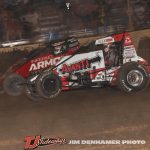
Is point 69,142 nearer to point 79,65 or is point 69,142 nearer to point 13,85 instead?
point 79,65

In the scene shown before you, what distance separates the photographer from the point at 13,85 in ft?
35.8

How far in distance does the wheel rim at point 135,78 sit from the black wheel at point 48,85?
158 cm

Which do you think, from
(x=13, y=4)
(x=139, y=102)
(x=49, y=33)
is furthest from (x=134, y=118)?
(x=13, y=4)

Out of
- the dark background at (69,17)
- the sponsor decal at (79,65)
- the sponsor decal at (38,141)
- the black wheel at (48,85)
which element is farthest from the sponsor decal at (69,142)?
the dark background at (69,17)

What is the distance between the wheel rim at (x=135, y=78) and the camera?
10359 millimetres

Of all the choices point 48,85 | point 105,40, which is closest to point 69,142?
point 48,85

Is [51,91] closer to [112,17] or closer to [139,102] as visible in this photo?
[139,102]

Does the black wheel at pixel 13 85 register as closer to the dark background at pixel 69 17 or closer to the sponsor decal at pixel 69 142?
the dark background at pixel 69 17

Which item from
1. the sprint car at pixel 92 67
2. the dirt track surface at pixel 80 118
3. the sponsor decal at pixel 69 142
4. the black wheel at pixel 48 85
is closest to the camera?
the sponsor decal at pixel 69 142

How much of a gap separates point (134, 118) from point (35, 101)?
2756mm

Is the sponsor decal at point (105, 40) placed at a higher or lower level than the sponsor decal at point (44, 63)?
higher

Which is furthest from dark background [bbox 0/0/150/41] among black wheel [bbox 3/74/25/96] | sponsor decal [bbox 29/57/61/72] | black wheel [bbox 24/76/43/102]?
black wheel [bbox 24/76/43/102]

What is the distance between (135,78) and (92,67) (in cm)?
100

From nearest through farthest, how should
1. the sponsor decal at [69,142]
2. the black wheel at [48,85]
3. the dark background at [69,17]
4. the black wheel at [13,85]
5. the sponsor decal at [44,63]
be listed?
the sponsor decal at [69,142], the black wheel at [48,85], the sponsor decal at [44,63], the black wheel at [13,85], the dark background at [69,17]
